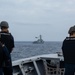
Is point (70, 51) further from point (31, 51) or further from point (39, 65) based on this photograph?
point (31, 51)

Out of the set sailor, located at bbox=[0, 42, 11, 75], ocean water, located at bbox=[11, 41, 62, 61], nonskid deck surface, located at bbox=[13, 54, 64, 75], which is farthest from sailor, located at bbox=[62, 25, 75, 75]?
ocean water, located at bbox=[11, 41, 62, 61]

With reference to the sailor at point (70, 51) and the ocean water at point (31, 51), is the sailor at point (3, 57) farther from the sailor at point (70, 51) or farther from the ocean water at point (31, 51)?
the ocean water at point (31, 51)

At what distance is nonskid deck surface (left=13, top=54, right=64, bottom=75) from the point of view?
1038 centimetres

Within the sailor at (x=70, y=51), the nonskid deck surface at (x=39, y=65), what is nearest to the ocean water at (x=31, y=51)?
the nonskid deck surface at (x=39, y=65)

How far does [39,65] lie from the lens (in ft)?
36.0

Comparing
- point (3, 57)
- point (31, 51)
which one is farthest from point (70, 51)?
point (31, 51)

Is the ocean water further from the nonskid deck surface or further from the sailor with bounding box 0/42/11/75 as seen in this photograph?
the sailor with bounding box 0/42/11/75

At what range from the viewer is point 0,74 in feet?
25.3

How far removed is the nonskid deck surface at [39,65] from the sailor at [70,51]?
81.0 inches

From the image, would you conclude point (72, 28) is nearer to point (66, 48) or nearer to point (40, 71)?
point (66, 48)

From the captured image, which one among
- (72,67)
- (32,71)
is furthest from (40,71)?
(72,67)

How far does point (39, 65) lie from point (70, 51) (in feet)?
10.1

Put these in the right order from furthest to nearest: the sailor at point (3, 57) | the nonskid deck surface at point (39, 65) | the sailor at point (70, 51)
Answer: the nonskid deck surface at point (39, 65) < the sailor at point (70, 51) < the sailor at point (3, 57)

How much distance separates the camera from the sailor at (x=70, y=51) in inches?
312
